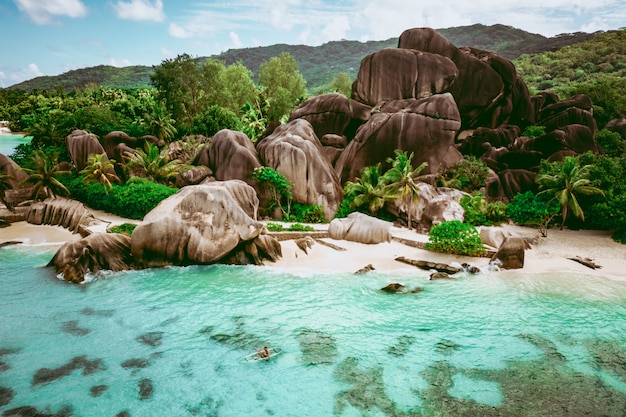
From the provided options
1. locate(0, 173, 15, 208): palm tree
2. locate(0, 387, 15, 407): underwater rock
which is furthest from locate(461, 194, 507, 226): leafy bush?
locate(0, 173, 15, 208): palm tree

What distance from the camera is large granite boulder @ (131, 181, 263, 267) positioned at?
1734 centimetres

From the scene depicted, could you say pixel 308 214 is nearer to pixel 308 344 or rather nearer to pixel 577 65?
pixel 308 344

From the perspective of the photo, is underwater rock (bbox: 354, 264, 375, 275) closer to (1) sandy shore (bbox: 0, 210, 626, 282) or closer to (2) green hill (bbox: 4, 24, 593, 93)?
(1) sandy shore (bbox: 0, 210, 626, 282)

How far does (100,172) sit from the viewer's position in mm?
25266

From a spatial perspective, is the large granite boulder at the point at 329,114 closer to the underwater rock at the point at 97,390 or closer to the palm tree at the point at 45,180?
the palm tree at the point at 45,180

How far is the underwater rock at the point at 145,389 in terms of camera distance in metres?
9.81

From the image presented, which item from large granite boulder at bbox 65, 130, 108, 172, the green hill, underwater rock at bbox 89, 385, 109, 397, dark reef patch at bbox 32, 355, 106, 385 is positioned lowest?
underwater rock at bbox 89, 385, 109, 397

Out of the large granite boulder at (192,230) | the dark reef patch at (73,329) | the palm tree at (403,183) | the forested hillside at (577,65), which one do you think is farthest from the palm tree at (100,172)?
the forested hillside at (577,65)

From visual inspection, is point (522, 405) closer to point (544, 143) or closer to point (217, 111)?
point (544, 143)

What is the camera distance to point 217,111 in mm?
36312

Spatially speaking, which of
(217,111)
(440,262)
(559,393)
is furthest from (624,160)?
(217,111)

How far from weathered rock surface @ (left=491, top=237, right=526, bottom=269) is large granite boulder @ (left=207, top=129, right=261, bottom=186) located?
15.7m

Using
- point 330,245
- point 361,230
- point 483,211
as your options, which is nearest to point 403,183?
point 361,230

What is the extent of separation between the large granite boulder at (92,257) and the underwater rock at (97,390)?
769 cm
